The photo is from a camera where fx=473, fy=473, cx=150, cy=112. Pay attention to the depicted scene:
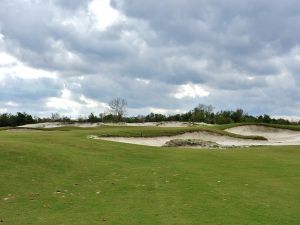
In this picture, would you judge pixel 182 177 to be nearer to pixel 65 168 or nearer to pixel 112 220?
pixel 65 168

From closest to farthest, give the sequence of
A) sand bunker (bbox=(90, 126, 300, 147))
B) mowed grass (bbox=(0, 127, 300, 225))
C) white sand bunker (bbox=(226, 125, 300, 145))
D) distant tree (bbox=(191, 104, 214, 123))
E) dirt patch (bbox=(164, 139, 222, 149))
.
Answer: mowed grass (bbox=(0, 127, 300, 225))
dirt patch (bbox=(164, 139, 222, 149))
sand bunker (bbox=(90, 126, 300, 147))
white sand bunker (bbox=(226, 125, 300, 145))
distant tree (bbox=(191, 104, 214, 123))

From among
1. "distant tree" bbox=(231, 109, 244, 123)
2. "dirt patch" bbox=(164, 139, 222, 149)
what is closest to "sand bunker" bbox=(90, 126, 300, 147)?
"dirt patch" bbox=(164, 139, 222, 149)

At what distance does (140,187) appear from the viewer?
19.4 m

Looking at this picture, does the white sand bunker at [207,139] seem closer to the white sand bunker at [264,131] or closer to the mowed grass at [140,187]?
the white sand bunker at [264,131]

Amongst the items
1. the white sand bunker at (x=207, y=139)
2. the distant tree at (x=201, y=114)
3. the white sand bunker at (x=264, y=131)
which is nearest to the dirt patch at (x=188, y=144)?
the white sand bunker at (x=207, y=139)

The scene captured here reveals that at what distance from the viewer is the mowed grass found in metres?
14.2

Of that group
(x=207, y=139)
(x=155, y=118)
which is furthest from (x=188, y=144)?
(x=155, y=118)

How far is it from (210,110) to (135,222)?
142 metres

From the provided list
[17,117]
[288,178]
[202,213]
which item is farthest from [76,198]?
[17,117]

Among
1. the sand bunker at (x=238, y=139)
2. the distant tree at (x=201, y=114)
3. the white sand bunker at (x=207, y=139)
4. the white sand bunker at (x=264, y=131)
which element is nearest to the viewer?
the sand bunker at (x=238, y=139)

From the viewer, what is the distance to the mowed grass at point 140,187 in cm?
1418

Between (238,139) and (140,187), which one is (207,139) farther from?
(140,187)

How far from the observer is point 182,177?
2159cm

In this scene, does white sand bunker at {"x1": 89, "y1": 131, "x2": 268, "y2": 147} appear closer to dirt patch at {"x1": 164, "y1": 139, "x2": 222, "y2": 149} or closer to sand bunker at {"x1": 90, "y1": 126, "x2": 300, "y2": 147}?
sand bunker at {"x1": 90, "y1": 126, "x2": 300, "y2": 147}
